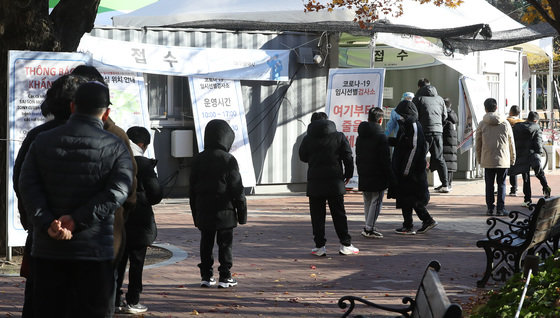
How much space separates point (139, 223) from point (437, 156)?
424 inches

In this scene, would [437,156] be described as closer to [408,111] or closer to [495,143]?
[495,143]

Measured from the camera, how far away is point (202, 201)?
8.44m

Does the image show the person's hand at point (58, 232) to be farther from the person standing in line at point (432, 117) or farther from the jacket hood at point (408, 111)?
the person standing in line at point (432, 117)

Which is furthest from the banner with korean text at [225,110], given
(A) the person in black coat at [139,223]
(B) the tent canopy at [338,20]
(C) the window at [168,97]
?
(A) the person in black coat at [139,223]

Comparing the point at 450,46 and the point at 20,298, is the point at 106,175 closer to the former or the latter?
the point at 20,298

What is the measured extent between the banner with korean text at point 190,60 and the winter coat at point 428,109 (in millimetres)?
2560

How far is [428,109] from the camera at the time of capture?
1683 cm

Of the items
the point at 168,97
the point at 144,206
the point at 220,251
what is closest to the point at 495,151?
the point at 168,97

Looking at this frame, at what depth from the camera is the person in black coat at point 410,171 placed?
478 inches

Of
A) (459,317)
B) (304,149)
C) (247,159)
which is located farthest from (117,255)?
(247,159)

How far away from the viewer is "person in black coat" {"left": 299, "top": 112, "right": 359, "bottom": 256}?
10367 mm

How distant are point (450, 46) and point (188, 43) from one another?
16.1 feet

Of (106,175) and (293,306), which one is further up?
(106,175)

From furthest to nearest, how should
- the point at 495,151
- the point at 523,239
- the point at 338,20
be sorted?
the point at 338,20, the point at 495,151, the point at 523,239
